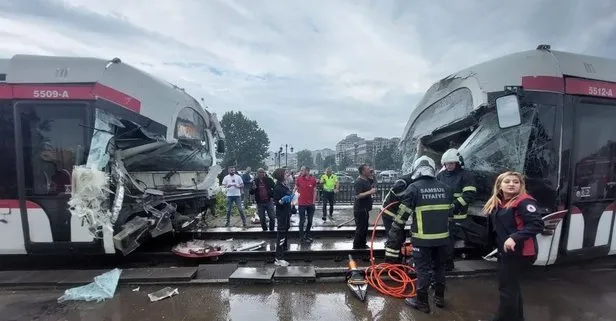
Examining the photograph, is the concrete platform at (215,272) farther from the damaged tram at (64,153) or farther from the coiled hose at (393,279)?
the coiled hose at (393,279)

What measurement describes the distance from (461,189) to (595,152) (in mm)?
1822

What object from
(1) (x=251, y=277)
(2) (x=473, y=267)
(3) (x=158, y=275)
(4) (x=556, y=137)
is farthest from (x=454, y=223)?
(3) (x=158, y=275)

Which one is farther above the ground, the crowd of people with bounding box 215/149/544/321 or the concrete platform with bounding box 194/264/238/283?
the crowd of people with bounding box 215/149/544/321

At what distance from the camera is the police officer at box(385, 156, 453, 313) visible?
3.96 meters

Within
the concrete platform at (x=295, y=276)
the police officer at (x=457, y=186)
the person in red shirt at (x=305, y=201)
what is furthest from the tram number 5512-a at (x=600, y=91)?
the person in red shirt at (x=305, y=201)

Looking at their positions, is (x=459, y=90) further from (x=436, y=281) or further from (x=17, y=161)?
(x=17, y=161)

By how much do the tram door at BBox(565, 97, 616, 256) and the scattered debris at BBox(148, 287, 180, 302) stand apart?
5272 mm

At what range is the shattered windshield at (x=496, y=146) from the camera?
4.60 meters

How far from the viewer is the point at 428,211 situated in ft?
13.0

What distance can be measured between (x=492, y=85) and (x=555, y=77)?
715mm

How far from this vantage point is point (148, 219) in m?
5.39

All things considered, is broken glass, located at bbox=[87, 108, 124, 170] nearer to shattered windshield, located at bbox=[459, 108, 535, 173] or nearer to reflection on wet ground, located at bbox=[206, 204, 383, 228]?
reflection on wet ground, located at bbox=[206, 204, 383, 228]

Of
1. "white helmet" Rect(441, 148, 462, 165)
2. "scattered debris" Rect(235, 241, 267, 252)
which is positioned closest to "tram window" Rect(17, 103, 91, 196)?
"scattered debris" Rect(235, 241, 267, 252)

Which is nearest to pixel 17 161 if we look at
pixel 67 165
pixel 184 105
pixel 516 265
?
pixel 67 165
